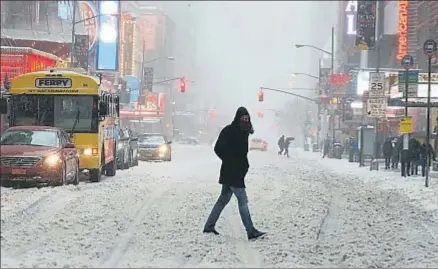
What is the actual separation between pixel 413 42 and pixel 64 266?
48.1 metres

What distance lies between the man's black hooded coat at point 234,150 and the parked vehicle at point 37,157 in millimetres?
6015

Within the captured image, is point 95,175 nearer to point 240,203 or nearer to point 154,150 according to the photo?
point 240,203

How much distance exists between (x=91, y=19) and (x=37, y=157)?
48.1m

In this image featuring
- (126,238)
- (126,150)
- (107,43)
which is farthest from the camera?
(107,43)

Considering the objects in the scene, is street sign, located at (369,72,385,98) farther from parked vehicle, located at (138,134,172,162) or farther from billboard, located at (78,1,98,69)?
billboard, located at (78,1,98,69)

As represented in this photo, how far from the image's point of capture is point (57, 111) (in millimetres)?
20469

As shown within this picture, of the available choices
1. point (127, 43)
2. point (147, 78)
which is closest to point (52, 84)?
point (147, 78)

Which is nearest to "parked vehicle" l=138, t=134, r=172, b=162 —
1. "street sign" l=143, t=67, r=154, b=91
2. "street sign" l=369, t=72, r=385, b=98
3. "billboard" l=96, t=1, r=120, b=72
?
"street sign" l=369, t=72, r=385, b=98

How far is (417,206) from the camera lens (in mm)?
18438

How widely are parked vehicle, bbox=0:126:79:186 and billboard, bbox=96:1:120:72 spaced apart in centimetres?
4777

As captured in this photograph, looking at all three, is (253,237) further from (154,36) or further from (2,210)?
(154,36)

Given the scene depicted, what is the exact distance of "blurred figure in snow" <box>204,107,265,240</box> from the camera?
445 inches

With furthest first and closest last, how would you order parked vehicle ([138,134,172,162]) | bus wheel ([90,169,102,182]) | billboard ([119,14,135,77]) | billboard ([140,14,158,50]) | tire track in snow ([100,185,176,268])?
billboard ([140,14,158,50]), billboard ([119,14,135,77]), parked vehicle ([138,134,172,162]), bus wheel ([90,169,102,182]), tire track in snow ([100,185,176,268])

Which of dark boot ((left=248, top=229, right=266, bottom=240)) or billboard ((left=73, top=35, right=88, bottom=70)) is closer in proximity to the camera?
dark boot ((left=248, top=229, right=266, bottom=240))
